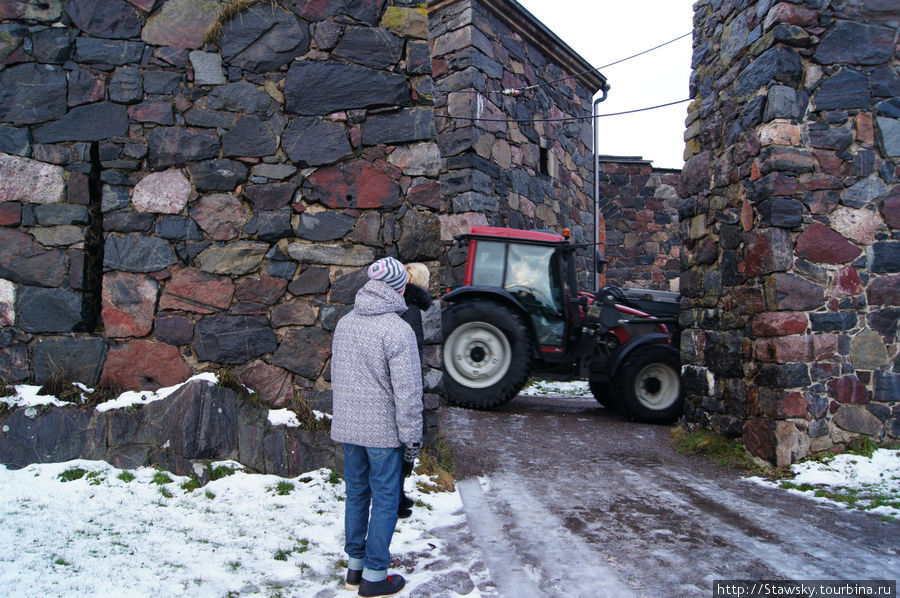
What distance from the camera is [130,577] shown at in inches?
93.6

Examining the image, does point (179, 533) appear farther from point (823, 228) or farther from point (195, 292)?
point (823, 228)

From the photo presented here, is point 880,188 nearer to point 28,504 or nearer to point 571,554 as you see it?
point 571,554

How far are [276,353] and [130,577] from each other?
1.62 meters

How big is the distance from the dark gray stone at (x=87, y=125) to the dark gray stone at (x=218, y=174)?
0.51 metres

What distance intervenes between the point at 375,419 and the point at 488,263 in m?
4.81

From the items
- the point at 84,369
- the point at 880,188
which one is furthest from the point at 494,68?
the point at 84,369

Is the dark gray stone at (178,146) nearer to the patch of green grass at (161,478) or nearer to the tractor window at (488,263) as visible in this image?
the patch of green grass at (161,478)

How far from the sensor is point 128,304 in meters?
3.72

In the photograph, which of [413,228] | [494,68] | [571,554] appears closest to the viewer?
[571,554]

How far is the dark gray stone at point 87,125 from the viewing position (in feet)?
12.1

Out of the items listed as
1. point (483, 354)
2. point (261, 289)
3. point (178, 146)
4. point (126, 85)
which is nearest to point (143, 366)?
point (261, 289)

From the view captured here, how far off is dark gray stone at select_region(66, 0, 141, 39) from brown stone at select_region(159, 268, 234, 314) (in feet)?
4.96

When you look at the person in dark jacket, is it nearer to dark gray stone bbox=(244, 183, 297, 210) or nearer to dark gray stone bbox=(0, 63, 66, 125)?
dark gray stone bbox=(244, 183, 297, 210)

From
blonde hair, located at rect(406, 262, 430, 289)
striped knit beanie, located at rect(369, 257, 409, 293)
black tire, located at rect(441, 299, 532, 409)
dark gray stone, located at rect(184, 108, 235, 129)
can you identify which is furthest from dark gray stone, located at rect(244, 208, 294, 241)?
black tire, located at rect(441, 299, 532, 409)
